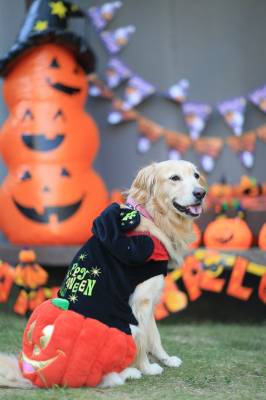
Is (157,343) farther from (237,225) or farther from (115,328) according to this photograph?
(237,225)

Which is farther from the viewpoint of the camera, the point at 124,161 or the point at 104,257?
the point at 124,161

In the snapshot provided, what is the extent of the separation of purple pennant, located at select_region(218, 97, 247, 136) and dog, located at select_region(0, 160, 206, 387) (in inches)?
121

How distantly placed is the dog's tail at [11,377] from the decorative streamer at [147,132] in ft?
12.8

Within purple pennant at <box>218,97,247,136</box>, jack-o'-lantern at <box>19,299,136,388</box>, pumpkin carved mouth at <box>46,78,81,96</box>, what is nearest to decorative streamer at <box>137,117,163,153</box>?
purple pennant at <box>218,97,247,136</box>

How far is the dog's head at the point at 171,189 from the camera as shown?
3285 mm

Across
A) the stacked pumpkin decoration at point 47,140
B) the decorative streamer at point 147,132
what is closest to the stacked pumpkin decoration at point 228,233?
the stacked pumpkin decoration at point 47,140

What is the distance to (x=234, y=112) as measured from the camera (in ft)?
21.2

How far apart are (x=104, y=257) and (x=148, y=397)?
27.0 inches

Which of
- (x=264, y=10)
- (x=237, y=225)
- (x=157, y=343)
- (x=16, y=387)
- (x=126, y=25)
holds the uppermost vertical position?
(x=264, y=10)

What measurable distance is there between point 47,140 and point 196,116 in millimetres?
1837

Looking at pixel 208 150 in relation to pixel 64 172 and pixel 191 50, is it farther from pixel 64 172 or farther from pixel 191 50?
pixel 64 172

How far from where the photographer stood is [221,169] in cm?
659

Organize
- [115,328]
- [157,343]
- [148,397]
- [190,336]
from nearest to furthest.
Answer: [148,397], [115,328], [157,343], [190,336]

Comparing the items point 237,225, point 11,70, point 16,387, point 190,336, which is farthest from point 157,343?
point 11,70
